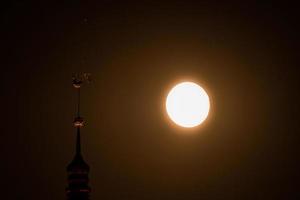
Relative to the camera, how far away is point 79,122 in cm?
12081

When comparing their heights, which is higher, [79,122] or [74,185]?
[79,122]

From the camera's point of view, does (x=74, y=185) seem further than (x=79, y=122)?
No

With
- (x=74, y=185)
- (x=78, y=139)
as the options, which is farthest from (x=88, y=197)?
(x=78, y=139)

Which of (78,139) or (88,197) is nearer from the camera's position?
(88,197)

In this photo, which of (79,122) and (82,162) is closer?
(82,162)

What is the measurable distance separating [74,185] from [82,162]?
17.7 feet

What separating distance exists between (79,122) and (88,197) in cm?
1599

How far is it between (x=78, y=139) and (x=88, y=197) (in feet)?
43.5

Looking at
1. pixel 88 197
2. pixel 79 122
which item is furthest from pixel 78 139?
pixel 88 197

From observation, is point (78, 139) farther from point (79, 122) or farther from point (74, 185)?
point (74, 185)

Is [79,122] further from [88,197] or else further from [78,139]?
[88,197]

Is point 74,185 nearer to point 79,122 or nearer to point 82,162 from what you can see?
point 82,162

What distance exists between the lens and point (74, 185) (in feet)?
352

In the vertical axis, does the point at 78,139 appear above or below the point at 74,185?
above
